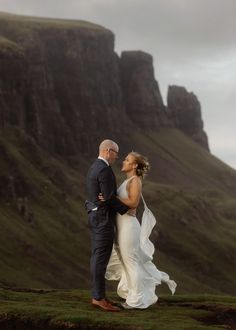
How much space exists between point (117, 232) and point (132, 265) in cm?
131

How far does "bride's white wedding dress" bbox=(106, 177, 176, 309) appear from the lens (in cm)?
2586

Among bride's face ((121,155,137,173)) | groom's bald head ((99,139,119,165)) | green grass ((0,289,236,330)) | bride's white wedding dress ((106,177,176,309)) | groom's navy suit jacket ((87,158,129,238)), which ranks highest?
groom's bald head ((99,139,119,165))

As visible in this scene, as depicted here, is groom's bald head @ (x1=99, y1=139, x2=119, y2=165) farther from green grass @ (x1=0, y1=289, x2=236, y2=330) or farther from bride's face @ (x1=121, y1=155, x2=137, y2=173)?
green grass @ (x1=0, y1=289, x2=236, y2=330)

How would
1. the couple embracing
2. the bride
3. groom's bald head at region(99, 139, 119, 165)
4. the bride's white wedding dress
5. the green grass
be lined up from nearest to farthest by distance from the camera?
the green grass → the couple embracing → groom's bald head at region(99, 139, 119, 165) → the bride → the bride's white wedding dress

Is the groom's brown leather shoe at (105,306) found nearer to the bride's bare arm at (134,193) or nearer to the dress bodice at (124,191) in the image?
the bride's bare arm at (134,193)

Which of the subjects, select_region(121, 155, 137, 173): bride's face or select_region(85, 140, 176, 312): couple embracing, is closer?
select_region(85, 140, 176, 312): couple embracing

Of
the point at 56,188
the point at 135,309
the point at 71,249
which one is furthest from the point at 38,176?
the point at 135,309

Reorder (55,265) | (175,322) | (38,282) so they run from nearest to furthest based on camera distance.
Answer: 1. (175,322)
2. (38,282)
3. (55,265)

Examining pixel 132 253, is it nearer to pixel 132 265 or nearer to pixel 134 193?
pixel 132 265

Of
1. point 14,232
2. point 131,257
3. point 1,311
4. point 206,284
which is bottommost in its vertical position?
point 206,284

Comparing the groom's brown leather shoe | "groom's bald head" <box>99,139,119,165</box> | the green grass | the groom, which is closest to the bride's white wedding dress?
the groom

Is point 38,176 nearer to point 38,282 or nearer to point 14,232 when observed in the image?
point 14,232

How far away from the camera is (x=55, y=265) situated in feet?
481

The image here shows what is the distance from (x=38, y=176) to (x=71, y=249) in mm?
32641
